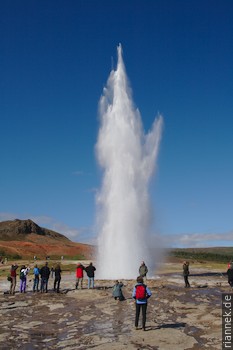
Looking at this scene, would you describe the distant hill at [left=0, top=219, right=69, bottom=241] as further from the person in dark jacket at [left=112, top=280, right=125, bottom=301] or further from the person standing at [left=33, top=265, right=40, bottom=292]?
the person in dark jacket at [left=112, top=280, right=125, bottom=301]

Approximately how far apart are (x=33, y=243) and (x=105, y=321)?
8459 cm

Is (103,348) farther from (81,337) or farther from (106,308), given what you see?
(106,308)

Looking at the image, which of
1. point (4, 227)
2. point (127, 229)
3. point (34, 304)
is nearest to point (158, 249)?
point (127, 229)

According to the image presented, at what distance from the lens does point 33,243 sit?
97.1 metres

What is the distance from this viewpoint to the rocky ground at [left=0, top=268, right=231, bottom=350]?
12016 millimetres

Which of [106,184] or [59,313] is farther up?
[106,184]

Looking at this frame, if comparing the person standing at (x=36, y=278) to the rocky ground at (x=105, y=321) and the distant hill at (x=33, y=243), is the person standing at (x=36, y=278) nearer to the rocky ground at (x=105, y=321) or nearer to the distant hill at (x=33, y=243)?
the rocky ground at (x=105, y=321)

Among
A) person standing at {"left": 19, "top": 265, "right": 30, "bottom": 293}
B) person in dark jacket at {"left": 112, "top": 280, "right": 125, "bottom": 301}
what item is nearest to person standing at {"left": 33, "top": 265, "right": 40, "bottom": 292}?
person standing at {"left": 19, "top": 265, "right": 30, "bottom": 293}

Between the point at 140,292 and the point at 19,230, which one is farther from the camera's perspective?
the point at 19,230

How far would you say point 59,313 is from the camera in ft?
58.6

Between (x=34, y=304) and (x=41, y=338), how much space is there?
783 centimetres

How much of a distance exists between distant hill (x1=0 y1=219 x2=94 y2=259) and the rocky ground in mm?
54077

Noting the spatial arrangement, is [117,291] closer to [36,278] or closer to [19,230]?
[36,278]

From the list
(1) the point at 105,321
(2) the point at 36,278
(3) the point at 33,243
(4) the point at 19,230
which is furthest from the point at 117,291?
(4) the point at 19,230
